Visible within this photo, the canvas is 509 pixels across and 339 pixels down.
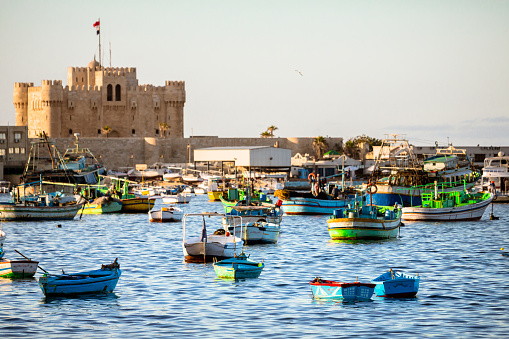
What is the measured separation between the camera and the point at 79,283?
72.8 ft

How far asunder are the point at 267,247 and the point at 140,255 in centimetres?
546

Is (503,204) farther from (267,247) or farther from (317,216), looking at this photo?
(267,247)

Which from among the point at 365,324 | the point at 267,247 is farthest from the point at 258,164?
the point at 365,324

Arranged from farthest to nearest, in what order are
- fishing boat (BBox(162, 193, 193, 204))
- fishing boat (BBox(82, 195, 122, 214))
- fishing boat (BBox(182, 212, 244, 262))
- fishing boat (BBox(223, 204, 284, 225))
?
fishing boat (BBox(162, 193, 193, 204)), fishing boat (BBox(82, 195, 122, 214)), fishing boat (BBox(223, 204, 284, 225)), fishing boat (BBox(182, 212, 244, 262))

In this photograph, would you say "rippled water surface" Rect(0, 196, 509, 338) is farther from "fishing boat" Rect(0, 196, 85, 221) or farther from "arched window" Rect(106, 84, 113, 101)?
"arched window" Rect(106, 84, 113, 101)

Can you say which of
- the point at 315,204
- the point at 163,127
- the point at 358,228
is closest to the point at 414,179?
the point at 315,204

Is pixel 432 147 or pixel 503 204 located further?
pixel 432 147

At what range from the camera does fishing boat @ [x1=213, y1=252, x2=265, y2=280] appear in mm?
25609

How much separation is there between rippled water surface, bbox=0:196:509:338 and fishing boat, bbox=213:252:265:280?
340 millimetres

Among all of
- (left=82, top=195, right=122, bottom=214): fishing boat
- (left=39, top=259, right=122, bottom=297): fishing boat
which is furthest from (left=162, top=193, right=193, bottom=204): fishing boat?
(left=39, top=259, right=122, bottom=297): fishing boat

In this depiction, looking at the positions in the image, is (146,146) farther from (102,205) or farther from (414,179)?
(414,179)

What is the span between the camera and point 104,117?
125 meters

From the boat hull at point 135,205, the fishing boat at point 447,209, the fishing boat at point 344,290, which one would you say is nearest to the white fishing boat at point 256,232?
the fishing boat at point 344,290

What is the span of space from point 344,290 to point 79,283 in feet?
22.5
